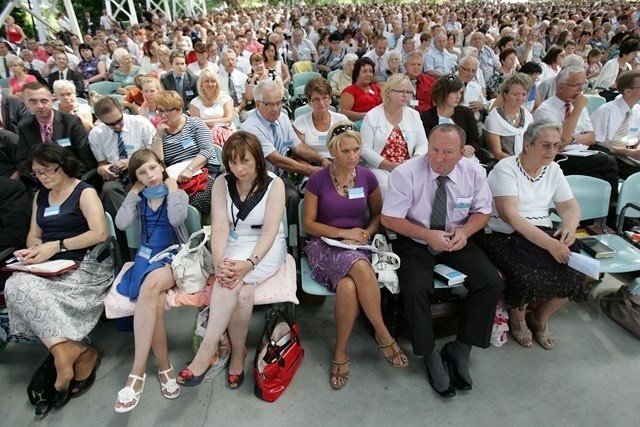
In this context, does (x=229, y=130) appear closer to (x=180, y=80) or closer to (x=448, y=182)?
(x=180, y=80)

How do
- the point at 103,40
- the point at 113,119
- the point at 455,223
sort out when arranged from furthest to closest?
the point at 103,40 → the point at 113,119 → the point at 455,223

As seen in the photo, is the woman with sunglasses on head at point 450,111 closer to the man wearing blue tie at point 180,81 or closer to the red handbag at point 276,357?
the red handbag at point 276,357

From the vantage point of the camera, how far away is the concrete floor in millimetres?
1840

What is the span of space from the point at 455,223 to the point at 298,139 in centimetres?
150

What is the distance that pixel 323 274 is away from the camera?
209 cm

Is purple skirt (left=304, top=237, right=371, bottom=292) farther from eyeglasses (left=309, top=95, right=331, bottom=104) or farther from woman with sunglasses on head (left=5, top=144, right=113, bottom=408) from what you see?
eyeglasses (left=309, top=95, right=331, bottom=104)

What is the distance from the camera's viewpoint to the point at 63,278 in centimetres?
207

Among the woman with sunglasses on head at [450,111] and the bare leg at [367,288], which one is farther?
the woman with sunglasses on head at [450,111]

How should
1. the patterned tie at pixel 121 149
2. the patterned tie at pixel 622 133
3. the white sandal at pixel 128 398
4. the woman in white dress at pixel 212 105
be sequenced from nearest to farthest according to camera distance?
the white sandal at pixel 128 398, the patterned tie at pixel 121 149, the patterned tie at pixel 622 133, the woman in white dress at pixel 212 105

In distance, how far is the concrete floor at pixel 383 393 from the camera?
1.84 m

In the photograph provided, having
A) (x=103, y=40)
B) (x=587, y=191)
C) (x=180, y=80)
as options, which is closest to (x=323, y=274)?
(x=587, y=191)

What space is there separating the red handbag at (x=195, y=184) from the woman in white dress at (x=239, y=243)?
0.70m

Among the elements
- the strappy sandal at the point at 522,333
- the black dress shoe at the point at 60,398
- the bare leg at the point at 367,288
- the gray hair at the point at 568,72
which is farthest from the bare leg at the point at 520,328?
the black dress shoe at the point at 60,398

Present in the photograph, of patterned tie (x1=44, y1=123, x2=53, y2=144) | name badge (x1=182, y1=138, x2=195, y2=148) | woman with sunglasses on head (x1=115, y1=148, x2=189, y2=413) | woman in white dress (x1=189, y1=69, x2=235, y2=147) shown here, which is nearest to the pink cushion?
woman with sunglasses on head (x1=115, y1=148, x2=189, y2=413)
